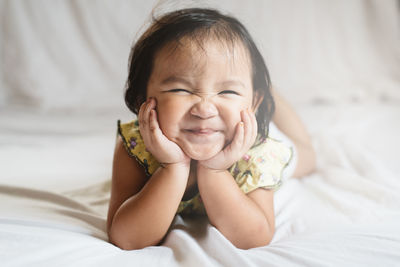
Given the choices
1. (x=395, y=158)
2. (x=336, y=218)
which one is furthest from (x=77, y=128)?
(x=395, y=158)

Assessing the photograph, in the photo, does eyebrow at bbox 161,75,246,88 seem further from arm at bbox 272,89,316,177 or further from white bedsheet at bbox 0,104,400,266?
arm at bbox 272,89,316,177

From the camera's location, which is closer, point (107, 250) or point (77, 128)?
point (107, 250)

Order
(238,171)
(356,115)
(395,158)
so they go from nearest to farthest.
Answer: (238,171)
(395,158)
(356,115)

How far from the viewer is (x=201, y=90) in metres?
0.55

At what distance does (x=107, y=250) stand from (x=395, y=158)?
2.57 feet

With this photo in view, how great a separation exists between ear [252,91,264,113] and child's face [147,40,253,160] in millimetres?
39

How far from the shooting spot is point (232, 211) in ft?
1.97

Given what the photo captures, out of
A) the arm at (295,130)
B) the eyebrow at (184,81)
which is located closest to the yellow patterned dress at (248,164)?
the eyebrow at (184,81)

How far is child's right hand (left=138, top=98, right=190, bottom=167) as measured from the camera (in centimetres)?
56

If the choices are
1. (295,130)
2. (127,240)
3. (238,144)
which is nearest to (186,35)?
(238,144)

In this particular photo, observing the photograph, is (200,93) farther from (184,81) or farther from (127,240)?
(127,240)

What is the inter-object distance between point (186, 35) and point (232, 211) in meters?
0.26

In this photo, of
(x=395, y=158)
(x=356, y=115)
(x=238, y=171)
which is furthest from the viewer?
(x=356, y=115)

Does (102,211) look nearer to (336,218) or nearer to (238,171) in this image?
(238,171)
